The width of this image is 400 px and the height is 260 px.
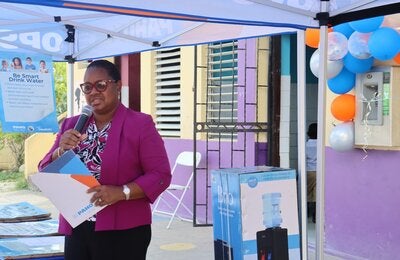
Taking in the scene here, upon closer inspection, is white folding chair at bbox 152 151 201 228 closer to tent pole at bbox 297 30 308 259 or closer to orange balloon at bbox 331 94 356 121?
orange balloon at bbox 331 94 356 121

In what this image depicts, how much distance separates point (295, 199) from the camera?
129 inches

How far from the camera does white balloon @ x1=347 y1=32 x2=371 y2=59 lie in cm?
492

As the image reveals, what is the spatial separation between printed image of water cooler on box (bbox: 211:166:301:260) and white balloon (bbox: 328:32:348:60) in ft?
6.45

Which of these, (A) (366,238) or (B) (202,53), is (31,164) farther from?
(A) (366,238)

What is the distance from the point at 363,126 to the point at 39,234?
9.87 feet

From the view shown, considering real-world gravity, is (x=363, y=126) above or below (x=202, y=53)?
below

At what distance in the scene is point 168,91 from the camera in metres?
8.37

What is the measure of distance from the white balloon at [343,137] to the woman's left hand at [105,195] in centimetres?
330

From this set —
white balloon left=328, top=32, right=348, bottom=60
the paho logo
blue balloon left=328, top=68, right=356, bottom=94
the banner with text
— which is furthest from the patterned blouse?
blue balloon left=328, top=68, right=356, bottom=94

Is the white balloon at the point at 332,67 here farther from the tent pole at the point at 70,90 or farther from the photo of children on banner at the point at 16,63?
the photo of children on banner at the point at 16,63

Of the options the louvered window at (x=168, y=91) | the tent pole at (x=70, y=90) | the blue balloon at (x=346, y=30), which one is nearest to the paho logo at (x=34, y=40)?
the tent pole at (x=70, y=90)

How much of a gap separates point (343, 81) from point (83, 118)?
3229mm

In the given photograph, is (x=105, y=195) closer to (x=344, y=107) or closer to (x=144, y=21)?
(x=144, y=21)

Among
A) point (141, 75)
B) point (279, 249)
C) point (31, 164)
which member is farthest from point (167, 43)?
point (31, 164)
